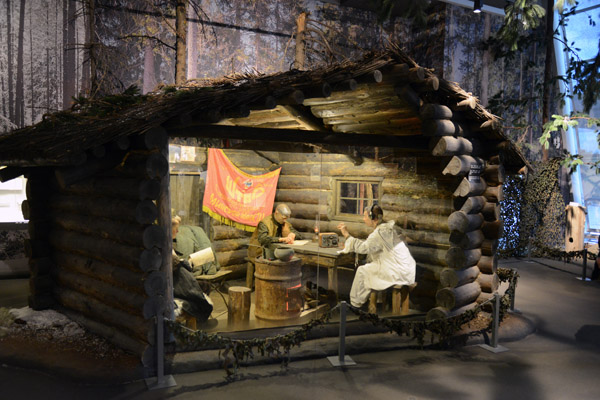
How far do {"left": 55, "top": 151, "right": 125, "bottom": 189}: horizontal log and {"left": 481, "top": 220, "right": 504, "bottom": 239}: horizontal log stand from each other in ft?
20.6

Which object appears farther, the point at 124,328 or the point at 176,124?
the point at 124,328

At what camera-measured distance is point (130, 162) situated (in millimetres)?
6504

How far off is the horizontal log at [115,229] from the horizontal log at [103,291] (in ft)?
2.31

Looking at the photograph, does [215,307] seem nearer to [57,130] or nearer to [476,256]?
[57,130]

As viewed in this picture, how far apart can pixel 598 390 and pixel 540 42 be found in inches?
525

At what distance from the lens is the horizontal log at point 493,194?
28.7 ft

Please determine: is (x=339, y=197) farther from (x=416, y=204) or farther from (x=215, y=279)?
(x=215, y=279)

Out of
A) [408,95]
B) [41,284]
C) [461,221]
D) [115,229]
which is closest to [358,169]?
[408,95]

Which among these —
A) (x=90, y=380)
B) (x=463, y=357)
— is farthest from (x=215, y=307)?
(x=463, y=357)

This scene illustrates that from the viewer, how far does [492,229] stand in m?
8.84

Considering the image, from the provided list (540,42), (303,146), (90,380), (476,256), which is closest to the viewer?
(90,380)

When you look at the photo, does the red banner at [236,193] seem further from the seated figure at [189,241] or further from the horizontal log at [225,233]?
the seated figure at [189,241]

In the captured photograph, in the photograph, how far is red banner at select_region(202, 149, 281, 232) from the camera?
7.93m

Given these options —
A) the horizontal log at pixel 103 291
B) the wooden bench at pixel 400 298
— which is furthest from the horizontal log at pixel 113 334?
the wooden bench at pixel 400 298
